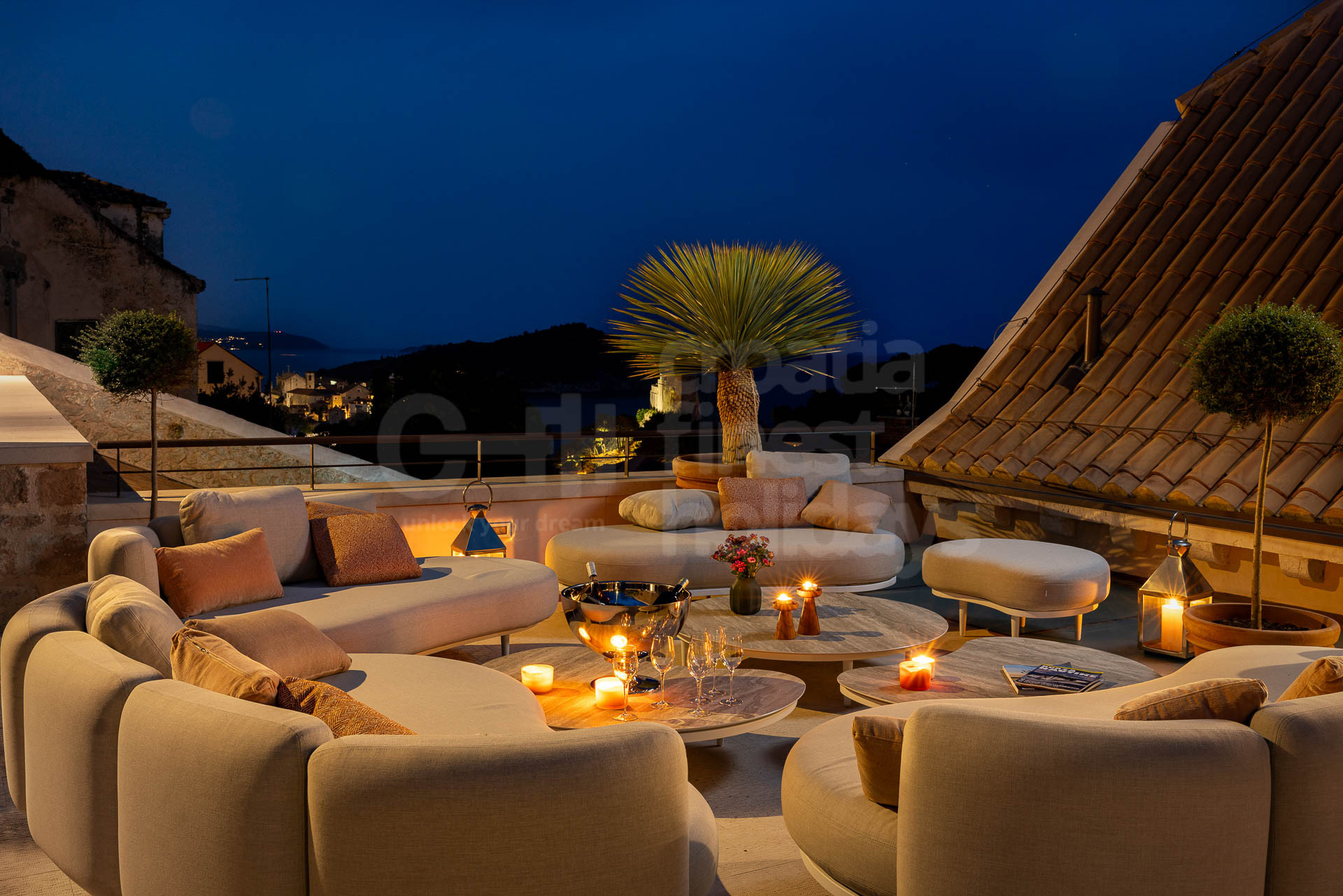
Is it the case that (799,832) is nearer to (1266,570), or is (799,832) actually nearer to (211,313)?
(1266,570)

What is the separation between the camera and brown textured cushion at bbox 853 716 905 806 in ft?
5.44

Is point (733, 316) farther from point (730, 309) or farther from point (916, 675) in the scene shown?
point (916, 675)

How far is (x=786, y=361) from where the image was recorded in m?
5.93

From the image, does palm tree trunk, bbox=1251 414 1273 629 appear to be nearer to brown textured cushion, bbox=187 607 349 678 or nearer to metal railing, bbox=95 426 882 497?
metal railing, bbox=95 426 882 497

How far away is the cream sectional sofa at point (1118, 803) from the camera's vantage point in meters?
Result: 1.41

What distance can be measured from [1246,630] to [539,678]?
2.79 meters

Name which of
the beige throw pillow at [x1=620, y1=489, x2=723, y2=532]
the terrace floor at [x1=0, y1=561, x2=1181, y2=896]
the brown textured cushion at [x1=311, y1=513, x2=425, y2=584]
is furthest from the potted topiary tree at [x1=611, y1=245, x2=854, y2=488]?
the brown textured cushion at [x1=311, y1=513, x2=425, y2=584]

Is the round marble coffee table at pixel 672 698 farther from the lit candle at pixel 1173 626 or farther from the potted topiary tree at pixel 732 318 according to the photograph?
the potted topiary tree at pixel 732 318

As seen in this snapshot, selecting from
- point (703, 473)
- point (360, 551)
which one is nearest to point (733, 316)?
point (703, 473)

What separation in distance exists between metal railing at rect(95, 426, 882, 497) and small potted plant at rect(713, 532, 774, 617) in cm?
191

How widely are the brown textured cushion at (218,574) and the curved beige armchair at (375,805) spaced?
1.58m

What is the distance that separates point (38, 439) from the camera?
390 cm

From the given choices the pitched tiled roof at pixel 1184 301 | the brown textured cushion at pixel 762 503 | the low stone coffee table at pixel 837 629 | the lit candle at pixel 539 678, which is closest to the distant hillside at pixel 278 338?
the brown textured cushion at pixel 762 503

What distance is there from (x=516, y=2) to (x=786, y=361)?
58.8ft
